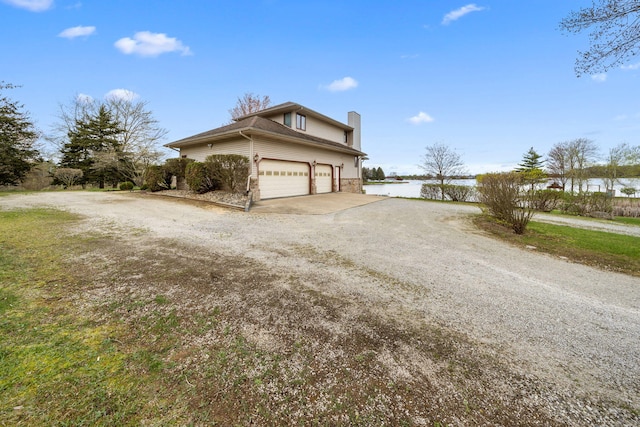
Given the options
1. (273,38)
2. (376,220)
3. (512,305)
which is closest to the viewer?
(512,305)

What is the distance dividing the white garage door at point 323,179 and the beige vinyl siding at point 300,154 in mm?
446

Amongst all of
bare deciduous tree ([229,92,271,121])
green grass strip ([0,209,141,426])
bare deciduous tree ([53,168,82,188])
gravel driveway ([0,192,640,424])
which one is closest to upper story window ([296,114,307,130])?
gravel driveway ([0,192,640,424])

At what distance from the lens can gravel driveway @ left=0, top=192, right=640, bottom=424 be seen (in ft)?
7.14

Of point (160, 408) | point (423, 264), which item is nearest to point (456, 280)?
point (423, 264)

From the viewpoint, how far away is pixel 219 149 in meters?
14.0

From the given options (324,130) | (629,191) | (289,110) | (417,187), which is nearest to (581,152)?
(629,191)

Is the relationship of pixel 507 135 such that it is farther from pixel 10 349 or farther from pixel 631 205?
pixel 10 349

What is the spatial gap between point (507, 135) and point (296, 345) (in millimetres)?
25606

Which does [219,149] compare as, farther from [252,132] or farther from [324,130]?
[324,130]

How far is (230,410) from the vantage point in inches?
63.1

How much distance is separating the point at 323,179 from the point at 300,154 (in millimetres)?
3370

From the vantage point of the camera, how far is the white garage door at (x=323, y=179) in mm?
17359

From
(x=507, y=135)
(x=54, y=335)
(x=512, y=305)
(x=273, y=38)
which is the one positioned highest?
(x=273, y=38)

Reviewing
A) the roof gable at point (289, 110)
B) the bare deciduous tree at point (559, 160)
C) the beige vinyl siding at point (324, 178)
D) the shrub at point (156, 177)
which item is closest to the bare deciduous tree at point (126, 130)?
the shrub at point (156, 177)
